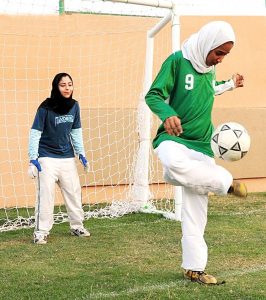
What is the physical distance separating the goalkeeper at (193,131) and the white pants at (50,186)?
2.58m

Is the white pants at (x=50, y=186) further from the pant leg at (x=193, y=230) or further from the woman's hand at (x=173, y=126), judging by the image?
the woman's hand at (x=173, y=126)

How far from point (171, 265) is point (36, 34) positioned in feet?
19.1

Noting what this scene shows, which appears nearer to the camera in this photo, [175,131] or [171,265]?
[175,131]

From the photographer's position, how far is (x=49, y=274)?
583 cm

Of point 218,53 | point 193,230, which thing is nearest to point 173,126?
point 218,53

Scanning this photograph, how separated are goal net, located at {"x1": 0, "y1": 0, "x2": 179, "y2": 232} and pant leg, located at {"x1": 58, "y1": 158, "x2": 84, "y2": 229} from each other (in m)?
1.93

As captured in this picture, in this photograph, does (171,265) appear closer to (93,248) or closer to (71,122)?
(93,248)

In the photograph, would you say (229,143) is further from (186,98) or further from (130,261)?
(130,261)

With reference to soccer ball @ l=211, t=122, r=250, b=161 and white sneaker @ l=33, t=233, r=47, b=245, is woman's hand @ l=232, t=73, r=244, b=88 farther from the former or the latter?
white sneaker @ l=33, t=233, r=47, b=245

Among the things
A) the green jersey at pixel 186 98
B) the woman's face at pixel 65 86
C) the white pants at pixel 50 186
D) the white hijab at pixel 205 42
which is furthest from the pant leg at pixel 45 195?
the white hijab at pixel 205 42

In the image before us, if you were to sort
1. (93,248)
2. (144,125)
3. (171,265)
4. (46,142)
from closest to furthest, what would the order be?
1. (171,265)
2. (93,248)
3. (46,142)
4. (144,125)

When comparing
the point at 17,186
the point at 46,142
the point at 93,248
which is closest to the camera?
the point at 93,248

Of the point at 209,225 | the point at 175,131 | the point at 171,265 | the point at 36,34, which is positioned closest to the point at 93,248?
the point at 171,265

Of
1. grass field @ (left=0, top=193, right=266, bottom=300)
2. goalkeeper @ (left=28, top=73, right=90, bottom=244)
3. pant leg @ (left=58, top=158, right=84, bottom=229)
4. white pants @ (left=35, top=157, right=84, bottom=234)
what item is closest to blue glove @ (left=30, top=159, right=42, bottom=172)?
goalkeeper @ (left=28, top=73, right=90, bottom=244)
